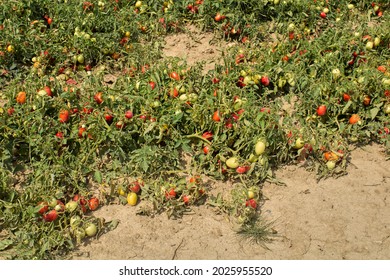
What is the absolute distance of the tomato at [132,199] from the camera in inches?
151

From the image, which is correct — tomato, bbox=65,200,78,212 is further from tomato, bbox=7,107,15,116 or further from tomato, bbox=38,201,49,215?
tomato, bbox=7,107,15,116

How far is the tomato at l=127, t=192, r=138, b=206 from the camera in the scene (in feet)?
12.6

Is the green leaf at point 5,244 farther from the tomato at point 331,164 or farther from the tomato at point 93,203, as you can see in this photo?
the tomato at point 331,164

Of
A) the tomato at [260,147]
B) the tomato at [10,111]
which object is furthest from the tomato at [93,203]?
the tomato at [260,147]

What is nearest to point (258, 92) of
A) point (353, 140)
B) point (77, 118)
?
point (353, 140)

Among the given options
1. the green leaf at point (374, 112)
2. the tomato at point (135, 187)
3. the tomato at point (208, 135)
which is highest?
the green leaf at point (374, 112)

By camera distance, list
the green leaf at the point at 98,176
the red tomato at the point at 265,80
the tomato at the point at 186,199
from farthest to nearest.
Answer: the red tomato at the point at 265,80, the green leaf at the point at 98,176, the tomato at the point at 186,199

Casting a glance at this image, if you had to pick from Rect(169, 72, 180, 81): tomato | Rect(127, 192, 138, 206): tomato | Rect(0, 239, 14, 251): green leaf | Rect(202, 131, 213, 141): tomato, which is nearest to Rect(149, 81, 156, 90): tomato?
Rect(169, 72, 180, 81): tomato

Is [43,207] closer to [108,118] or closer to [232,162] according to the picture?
[108,118]

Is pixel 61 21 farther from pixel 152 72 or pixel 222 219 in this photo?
pixel 222 219

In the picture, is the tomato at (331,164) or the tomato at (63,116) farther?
the tomato at (63,116)

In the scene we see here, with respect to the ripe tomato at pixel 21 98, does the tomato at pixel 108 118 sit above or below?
below

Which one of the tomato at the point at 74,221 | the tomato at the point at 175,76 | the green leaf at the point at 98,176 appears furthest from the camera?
the tomato at the point at 175,76

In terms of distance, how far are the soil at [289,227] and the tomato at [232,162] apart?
0.19m
